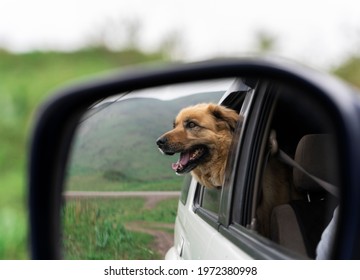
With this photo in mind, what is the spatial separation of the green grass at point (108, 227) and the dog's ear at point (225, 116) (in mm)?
346

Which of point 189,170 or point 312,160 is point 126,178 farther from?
point 312,160

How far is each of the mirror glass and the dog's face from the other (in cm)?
4

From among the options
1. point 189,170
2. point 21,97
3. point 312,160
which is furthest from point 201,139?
point 21,97

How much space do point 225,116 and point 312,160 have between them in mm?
388

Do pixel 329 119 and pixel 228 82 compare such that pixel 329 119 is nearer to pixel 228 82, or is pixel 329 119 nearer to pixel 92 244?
pixel 228 82

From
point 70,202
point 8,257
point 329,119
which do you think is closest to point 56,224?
point 70,202

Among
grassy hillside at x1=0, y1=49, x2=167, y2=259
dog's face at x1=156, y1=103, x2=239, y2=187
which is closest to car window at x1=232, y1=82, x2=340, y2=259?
dog's face at x1=156, y1=103, x2=239, y2=187

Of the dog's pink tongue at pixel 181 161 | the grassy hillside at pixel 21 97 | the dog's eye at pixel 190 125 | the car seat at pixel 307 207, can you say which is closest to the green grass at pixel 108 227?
the dog's pink tongue at pixel 181 161

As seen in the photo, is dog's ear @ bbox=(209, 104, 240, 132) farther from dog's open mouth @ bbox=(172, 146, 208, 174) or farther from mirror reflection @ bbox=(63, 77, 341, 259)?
dog's open mouth @ bbox=(172, 146, 208, 174)

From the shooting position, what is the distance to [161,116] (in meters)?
2.36

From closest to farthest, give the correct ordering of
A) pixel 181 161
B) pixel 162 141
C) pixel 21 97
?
pixel 162 141 < pixel 181 161 < pixel 21 97

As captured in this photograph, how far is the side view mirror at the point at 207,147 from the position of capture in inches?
85.7

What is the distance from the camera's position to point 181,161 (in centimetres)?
241

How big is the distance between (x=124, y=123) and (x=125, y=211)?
0.32m
